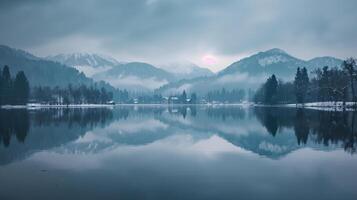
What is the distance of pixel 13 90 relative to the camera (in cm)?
16425

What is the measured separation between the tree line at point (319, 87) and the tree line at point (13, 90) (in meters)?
122

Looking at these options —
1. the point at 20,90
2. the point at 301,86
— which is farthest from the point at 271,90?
the point at 20,90

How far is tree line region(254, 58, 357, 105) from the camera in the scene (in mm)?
113438

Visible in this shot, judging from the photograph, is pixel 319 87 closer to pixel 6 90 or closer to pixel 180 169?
pixel 180 169

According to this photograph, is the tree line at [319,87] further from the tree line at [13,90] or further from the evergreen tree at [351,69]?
the tree line at [13,90]

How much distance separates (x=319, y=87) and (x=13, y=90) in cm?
13865

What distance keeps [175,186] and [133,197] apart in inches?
114

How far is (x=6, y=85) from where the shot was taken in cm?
16050

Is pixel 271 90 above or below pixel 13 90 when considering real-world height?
below

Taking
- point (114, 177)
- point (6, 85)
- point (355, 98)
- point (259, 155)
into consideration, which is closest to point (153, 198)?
point (114, 177)

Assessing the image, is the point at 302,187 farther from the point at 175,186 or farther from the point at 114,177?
the point at 114,177

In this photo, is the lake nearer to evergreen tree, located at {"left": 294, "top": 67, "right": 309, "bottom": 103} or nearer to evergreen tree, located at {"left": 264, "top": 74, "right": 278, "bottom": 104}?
evergreen tree, located at {"left": 294, "top": 67, "right": 309, "bottom": 103}

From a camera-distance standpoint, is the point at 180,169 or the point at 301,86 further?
the point at 301,86

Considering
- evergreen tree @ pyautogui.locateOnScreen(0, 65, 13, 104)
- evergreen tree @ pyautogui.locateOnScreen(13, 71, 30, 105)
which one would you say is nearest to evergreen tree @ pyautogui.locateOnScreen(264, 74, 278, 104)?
evergreen tree @ pyautogui.locateOnScreen(13, 71, 30, 105)
